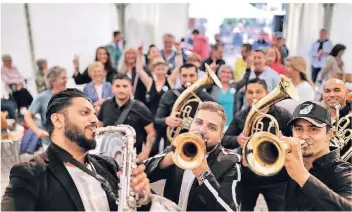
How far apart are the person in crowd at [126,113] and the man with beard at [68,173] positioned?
6.84 ft

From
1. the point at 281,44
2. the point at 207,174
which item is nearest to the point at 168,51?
the point at 281,44

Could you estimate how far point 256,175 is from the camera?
3.53 meters

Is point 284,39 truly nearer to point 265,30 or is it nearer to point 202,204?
point 265,30

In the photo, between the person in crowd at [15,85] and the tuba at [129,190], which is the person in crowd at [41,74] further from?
the tuba at [129,190]

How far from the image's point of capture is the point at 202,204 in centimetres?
304

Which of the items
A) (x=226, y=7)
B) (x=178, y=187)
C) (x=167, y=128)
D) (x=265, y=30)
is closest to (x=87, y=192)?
(x=178, y=187)

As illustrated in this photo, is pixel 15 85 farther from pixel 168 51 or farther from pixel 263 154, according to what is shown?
pixel 263 154

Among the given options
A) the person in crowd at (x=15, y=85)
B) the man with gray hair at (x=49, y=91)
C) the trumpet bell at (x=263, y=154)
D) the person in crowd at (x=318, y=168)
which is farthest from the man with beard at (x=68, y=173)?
the person in crowd at (x=15, y=85)

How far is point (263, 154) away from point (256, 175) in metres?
0.84

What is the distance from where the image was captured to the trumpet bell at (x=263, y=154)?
2646 mm

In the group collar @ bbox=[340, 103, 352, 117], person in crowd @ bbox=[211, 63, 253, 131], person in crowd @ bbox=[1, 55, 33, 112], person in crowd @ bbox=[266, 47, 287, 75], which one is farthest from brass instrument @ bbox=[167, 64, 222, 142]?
person in crowd @ bbox=[1, 55, 33, 112]

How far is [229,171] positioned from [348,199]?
24.4 inches

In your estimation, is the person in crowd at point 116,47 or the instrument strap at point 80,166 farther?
the person in crowd at point 116,47

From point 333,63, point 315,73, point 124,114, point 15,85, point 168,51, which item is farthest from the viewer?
point 315,73
